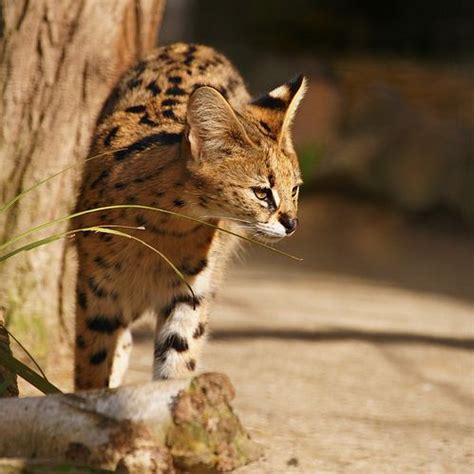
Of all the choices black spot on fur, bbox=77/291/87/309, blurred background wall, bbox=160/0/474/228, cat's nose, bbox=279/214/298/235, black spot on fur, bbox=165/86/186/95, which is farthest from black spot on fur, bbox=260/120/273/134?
blurred background wall, bbox=160/0/474/228

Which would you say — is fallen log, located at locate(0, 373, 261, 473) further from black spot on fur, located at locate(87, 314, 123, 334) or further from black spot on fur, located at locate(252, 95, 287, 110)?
black spot on fur, located at locate(252, 95, 287, 110)

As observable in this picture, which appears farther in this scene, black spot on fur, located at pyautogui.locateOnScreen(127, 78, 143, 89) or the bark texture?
black spot on fur, located at pyautogui.locateOnScreen(127, 78, 143, 89)

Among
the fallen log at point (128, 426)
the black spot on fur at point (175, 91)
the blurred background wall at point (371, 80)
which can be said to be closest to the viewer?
the fallen log at point (128, 426)

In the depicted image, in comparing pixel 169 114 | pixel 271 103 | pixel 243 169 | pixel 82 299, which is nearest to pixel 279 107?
pixel 271 103

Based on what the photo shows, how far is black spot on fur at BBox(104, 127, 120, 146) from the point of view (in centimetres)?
425

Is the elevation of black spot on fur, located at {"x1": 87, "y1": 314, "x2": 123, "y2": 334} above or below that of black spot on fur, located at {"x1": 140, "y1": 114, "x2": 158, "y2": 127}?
below

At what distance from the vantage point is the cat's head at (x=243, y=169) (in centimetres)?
383

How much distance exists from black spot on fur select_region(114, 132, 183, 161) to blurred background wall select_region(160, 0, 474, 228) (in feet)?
16.5

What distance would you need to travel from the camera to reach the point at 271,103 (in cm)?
412

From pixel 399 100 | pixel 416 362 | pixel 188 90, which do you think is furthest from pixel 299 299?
pixel 399 100

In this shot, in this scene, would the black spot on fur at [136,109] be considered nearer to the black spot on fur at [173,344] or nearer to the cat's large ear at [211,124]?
the cat's large ear at [211,124]

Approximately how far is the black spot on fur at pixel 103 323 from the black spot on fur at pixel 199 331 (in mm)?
315

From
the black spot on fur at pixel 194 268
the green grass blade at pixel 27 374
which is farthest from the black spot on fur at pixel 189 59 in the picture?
the green grass blade at pixel 27 374

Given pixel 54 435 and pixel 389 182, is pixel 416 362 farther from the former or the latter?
pixel 389 182
